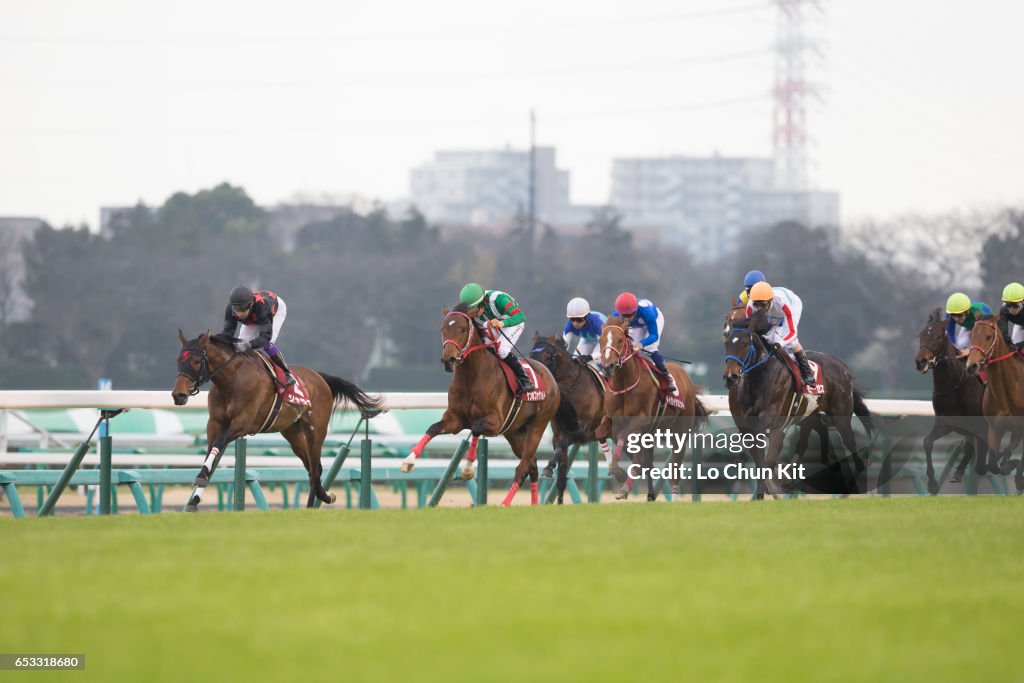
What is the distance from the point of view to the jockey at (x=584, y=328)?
12148 mm

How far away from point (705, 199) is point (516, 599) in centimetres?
12447

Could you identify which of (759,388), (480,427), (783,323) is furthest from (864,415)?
(480,427)

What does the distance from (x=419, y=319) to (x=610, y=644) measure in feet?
141

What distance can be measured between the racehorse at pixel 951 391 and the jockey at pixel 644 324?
6.78 ft

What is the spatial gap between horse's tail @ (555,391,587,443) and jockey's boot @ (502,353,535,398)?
35.0 inches

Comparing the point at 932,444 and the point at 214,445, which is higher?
the point at 214,445

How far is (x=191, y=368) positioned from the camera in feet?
32.6

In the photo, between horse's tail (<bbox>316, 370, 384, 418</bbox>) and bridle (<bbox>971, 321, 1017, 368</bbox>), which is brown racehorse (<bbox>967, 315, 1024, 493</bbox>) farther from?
horse's tail (<bbox>316, 370, 384, 418</bbox>)

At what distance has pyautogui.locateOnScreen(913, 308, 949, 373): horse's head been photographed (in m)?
12.1

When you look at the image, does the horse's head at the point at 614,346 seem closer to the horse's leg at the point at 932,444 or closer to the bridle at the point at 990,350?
the horse's leg at the point at 932,444

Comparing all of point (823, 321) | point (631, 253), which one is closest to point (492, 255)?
point (631, 253)

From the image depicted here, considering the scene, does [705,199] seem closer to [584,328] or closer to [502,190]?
[502,190]

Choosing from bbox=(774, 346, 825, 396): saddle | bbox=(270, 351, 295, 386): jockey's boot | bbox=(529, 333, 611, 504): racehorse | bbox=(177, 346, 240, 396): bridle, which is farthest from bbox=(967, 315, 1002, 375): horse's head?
bbox=(177, 346, 240, 396): bridle

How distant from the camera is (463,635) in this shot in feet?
15.2
